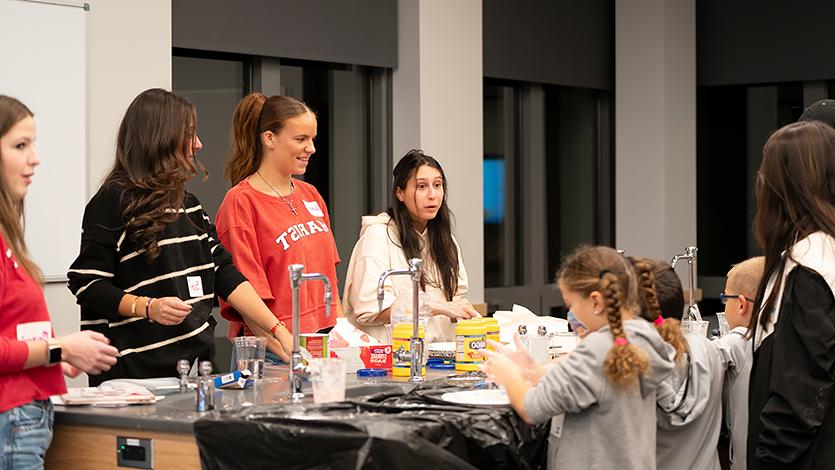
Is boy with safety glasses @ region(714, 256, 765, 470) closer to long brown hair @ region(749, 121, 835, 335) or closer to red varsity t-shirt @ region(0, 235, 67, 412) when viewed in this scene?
long brown hair @ region(749, 121, 835, 335)

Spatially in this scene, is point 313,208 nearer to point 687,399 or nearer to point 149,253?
point 149,253

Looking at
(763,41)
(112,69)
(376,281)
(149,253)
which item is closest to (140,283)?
(149,253)

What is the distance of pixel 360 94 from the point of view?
6457 mm

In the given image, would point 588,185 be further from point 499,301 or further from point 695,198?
point 499,301

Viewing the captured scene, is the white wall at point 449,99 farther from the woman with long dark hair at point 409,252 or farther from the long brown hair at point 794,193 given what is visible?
the long brown hair at point 794,193

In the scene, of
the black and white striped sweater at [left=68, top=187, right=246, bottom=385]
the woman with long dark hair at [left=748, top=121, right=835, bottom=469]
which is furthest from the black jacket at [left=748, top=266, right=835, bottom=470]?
the black and white striped sweater at [left=68, top=187, right=246, bottom=385]

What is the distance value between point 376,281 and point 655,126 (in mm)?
4635

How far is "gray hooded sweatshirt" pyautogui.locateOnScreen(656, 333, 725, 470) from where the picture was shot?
9.51 feet

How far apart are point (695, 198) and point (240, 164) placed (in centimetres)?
524

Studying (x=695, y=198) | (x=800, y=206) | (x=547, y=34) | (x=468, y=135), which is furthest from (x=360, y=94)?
(x=800, y=206)

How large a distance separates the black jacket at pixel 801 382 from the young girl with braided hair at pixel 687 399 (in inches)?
8.1

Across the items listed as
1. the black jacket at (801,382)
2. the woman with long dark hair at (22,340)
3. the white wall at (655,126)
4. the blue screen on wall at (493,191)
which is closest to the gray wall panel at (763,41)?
the white wall at (655,126)

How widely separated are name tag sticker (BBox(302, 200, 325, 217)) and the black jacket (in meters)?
1.68

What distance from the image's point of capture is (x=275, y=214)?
3.68 metres
